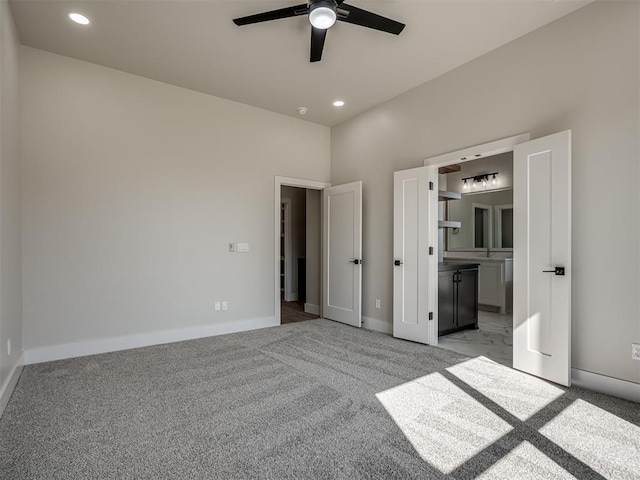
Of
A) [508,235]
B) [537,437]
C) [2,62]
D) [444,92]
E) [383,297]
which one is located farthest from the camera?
[508,235]

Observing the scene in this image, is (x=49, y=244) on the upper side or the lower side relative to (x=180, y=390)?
upper

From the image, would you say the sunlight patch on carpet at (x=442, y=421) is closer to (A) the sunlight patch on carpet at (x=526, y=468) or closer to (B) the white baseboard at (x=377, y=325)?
(A) the sunlight patch on carpet at (x=526, y=468)

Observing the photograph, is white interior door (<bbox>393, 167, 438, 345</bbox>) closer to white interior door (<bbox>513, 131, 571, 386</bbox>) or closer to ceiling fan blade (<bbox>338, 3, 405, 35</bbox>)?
white interior door (<bbox>513, 131, 571, 386</bbox>)

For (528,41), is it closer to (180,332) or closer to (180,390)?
(180,390)

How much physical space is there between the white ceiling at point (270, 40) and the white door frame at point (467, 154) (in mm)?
946

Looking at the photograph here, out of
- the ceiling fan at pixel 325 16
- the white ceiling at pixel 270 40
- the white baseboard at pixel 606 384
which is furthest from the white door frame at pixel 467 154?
the ceiling fan at pixel 325 16

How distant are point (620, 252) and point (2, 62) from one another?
4.77 metres

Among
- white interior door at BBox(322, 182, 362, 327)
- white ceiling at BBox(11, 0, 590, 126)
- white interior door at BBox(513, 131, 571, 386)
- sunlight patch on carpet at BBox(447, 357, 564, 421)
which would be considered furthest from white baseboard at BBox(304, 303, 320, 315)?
white ceiling at BBox(11, 0, 590, 126)

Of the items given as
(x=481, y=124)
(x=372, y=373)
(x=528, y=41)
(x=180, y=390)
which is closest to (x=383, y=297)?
(x=372, y=373)

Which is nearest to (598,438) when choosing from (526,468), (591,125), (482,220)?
(526,468)

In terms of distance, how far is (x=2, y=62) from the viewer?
245 cm

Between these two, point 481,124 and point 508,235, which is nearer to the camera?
point 481,124

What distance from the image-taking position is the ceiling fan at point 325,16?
7.57 feet

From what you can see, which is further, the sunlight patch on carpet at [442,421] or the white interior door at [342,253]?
the white interior door at [342,253]
